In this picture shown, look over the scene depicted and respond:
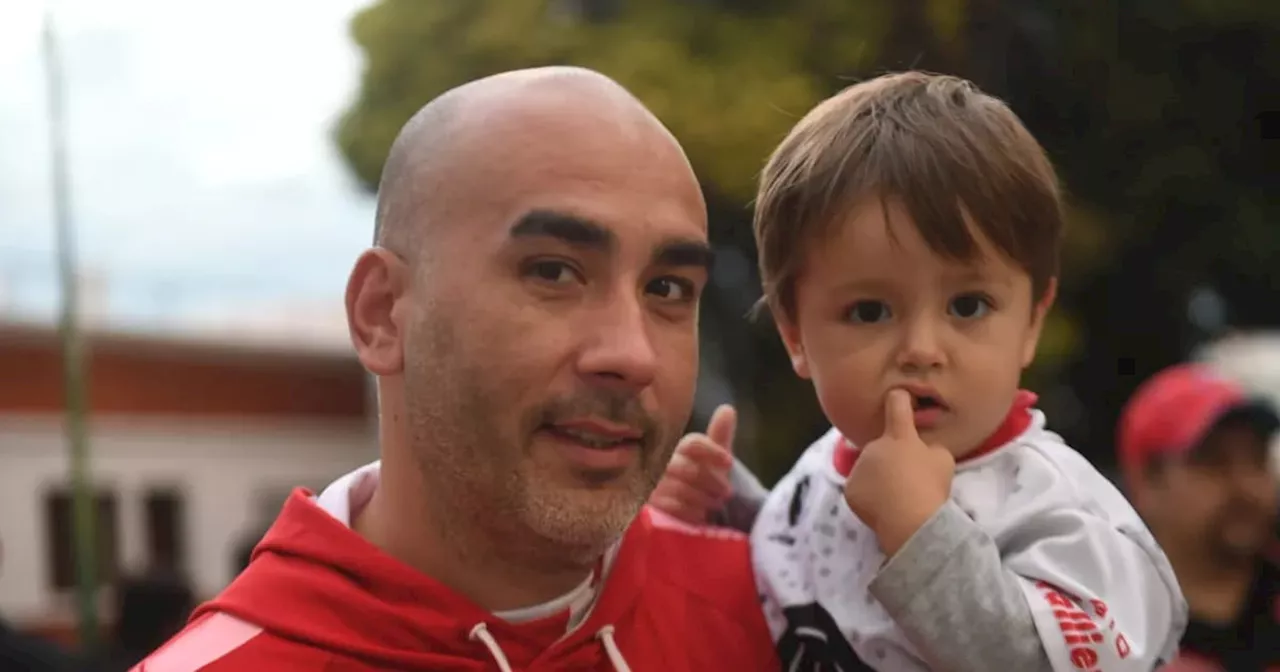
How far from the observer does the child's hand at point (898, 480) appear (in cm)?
141

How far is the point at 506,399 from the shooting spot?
148cm

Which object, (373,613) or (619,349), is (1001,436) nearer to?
(619,349)

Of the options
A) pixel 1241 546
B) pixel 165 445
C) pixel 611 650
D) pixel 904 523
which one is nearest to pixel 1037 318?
pixel 904 523

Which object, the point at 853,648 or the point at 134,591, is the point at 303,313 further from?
the point at 853,648

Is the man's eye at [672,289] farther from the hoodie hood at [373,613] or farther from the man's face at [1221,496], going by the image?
the man's face at [1221,496]

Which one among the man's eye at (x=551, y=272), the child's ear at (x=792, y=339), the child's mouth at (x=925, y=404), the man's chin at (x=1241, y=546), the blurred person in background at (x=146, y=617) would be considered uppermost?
the man's eye at (x=551, y=272)

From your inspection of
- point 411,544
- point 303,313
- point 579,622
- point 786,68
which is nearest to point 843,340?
point 579,622

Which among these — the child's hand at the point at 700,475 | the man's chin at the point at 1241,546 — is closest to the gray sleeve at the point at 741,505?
the child's hand at the point at 700,475

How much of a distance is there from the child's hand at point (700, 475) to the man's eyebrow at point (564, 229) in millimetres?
521

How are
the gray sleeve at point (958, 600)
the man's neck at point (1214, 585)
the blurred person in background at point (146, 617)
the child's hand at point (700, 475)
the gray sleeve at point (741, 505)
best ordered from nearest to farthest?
the gray sleeve at point (958, 600) → the child's hand at point (700, 475) → the gray sleeve at point (741, 505) → the man's neck at point (1214, 585) → the blurred person in background at point (146, 617)

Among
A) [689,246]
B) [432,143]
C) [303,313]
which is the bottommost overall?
[303,313]

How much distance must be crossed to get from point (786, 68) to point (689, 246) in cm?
438

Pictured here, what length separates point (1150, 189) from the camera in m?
6.68

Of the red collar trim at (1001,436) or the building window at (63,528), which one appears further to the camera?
the building window at (63,528)
